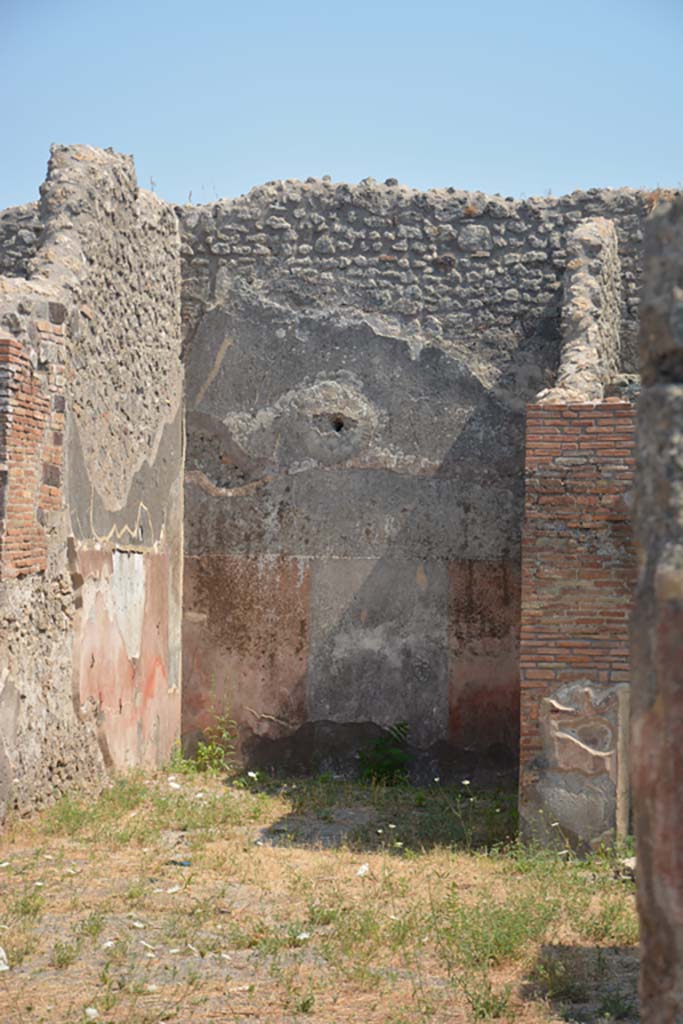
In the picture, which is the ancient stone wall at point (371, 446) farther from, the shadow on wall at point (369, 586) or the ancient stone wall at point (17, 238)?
the ancient stone wall at point (17, 238)

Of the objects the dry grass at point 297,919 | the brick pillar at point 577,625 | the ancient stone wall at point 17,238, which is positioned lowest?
the dry grass at point 297,919

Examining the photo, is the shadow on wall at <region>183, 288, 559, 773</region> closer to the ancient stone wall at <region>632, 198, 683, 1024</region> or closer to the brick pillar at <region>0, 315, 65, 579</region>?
the brick pillar at <region>0, 315, 65, 579</region>

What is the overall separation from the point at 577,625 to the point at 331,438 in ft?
10.5

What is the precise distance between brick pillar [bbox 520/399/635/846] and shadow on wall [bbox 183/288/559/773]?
2.27 meters

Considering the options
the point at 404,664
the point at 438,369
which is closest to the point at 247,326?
the point at 438,369

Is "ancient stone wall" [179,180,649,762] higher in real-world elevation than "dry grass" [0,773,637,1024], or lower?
higher

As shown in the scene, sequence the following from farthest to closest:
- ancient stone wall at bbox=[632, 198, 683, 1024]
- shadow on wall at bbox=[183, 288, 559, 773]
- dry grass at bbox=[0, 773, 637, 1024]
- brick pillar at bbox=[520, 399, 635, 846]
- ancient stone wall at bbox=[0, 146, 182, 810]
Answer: shadow on wall at bbox=[183, 288, 559, 773], ancient stone wall at bbox=[0, 146, 182, 810], brick pillar at bbox=[520, 399, 635, 846], dry grass at bbox=[0, 773, 637, 1024], ancient stone wall at bbox=[632, 198, 683, 1024]

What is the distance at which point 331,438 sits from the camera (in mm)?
9477

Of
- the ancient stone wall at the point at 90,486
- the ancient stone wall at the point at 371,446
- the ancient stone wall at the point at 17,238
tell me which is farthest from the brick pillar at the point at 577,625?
the ancient stone wall at the point at 17,238

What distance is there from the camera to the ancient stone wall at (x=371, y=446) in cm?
930

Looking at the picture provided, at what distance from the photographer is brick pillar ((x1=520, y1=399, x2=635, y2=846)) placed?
6793mm

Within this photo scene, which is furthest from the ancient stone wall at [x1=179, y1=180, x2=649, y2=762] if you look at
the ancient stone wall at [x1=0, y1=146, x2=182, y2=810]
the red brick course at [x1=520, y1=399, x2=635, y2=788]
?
the red brick course at [x1=520, y1=399, x2=635, y2=788]

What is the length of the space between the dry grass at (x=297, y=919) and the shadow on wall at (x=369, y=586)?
1.25 meters

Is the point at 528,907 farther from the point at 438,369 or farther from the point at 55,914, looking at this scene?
the point at 438,369
